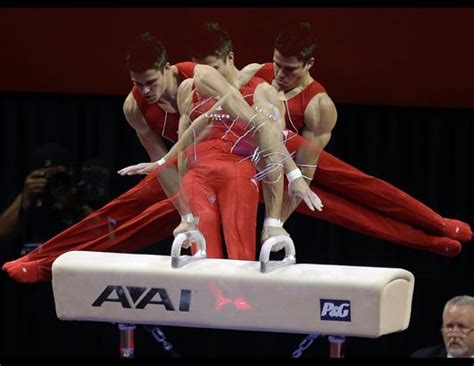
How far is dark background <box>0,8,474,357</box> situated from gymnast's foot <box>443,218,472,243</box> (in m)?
0.03

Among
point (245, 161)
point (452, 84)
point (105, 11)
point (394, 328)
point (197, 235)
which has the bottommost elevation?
point (394, 328)

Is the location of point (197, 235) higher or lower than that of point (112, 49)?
lower

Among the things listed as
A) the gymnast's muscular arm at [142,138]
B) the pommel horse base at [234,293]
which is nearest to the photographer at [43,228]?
the gymnast's muscular arm at [142,138]

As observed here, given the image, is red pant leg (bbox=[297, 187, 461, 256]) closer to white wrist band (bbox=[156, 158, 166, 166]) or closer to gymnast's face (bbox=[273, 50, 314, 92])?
gymnast's face (bbox=[273, 50, 314, 92])

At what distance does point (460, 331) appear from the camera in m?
4.55

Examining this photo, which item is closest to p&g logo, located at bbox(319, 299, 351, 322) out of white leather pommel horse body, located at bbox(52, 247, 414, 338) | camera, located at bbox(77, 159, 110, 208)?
white leather pommel horse body, located at bbox(52, 247, 414, 338)

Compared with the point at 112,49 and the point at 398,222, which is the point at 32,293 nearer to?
the point at 112,49

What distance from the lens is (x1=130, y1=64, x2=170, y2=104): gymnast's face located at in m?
5.18

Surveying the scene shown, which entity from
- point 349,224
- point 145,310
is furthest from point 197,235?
point 349,224

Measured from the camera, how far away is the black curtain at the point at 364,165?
5.12 m

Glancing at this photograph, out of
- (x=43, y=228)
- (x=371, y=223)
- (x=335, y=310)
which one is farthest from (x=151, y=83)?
(x=335, y=310)

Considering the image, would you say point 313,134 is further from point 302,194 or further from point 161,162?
point 161,162

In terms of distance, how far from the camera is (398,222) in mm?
5184

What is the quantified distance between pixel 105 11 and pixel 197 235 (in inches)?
52.4
